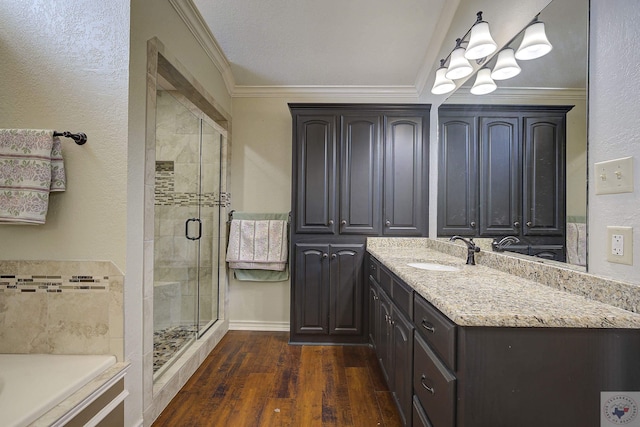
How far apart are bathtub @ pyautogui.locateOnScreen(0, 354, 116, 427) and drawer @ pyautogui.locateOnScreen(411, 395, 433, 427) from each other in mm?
1388

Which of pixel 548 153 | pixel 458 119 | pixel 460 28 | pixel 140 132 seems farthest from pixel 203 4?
pixel 548 153

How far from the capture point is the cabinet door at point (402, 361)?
1367 millimetres

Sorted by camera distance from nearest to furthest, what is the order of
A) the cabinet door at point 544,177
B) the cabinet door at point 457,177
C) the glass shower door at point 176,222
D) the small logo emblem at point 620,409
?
the small logo emblem at point 620,409 → the cabinet door at point 544,177 → the cabinet door at point 457,177 → the glass shower door at point 176,222

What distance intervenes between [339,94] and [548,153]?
6.83 feet

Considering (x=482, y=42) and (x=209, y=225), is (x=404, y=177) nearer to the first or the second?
(x=482, y=42)

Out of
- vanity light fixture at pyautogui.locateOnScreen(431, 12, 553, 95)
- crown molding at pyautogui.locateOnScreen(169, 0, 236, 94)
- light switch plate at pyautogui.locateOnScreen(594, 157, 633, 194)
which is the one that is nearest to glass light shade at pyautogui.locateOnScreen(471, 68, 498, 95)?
vanity light fixture at pyautogui.locateOnScreen(431, 12, 553, 95)

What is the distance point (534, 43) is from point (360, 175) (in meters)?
1.50

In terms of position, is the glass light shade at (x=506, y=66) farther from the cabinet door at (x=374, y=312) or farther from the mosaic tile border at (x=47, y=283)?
the mosaic tile border at (x=47, y=283)

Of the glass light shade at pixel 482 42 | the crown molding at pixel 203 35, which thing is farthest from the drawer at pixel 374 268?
the crown molding at pixel 203 35

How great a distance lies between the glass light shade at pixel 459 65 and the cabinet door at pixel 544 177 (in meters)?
0.58

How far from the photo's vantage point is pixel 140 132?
1.50 metres

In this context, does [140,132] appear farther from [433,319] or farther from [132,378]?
[433,319]

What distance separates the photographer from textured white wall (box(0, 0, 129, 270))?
1403 millimetres

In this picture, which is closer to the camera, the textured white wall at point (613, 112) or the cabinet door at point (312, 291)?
the textured white wall at point (613, 112)
